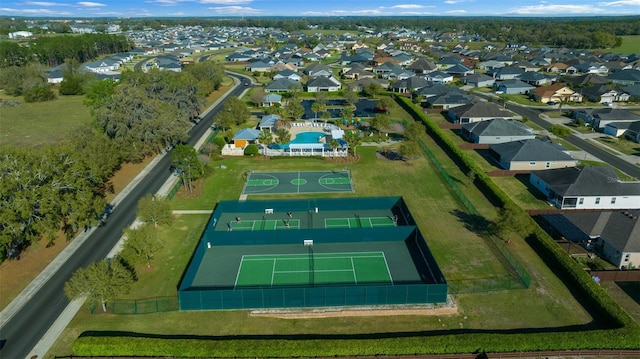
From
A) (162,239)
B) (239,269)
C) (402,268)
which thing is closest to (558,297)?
(402,268)

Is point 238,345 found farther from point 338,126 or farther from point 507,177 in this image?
point 338,126

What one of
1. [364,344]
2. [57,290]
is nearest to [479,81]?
[364,344]

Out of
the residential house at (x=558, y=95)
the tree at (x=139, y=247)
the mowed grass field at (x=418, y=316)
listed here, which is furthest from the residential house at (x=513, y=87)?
the tree at (x=139, y=247)

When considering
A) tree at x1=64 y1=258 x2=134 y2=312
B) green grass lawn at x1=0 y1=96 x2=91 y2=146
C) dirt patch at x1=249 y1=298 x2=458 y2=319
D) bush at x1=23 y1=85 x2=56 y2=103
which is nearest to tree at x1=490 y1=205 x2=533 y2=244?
dirt patch at x1=249 y1=298 x2=458 y2=319

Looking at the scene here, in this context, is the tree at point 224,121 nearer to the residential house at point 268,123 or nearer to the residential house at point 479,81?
the residential house at point 268,123

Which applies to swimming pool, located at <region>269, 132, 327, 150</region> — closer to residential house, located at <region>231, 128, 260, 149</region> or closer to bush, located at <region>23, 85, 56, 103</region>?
residential house, located at <region>231, 128, 260, 149</region>

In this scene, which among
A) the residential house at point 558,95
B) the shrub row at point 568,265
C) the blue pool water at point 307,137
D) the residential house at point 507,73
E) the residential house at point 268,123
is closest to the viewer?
the shrub row at point 568,265

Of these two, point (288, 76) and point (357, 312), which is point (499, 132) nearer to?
point (357, 312)
